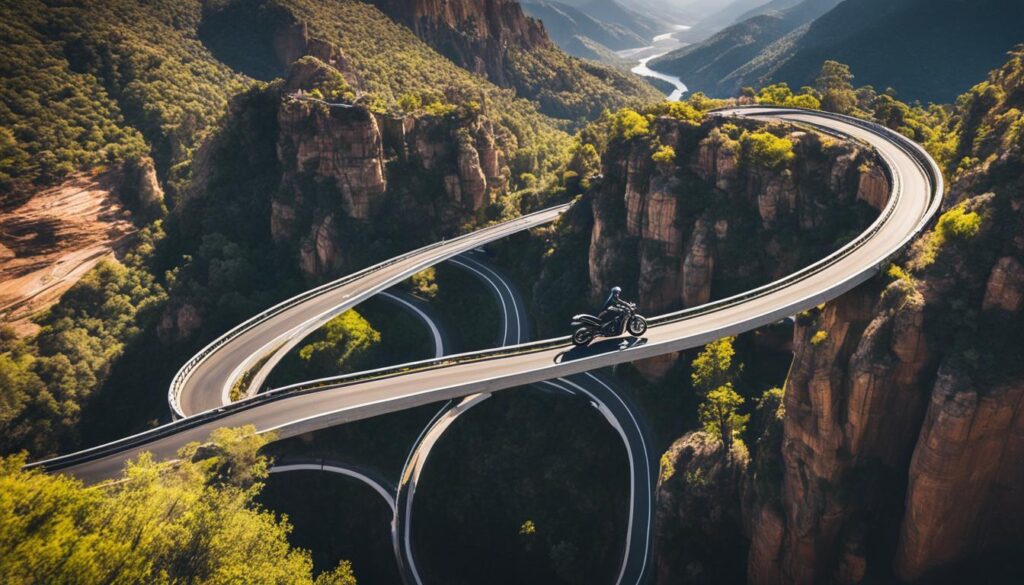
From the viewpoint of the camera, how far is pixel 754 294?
157ft

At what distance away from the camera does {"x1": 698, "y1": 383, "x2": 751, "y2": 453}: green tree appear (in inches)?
1817

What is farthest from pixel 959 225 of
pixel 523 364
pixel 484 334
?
pixel 484 334

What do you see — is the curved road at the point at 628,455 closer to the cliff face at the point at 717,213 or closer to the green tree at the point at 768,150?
the cliff face at the point at 717,213

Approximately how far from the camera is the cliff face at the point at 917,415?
33.6 meters

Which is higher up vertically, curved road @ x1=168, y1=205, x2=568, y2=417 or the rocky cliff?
curved road @ x1=168, y1=205, x2=568, y2=417

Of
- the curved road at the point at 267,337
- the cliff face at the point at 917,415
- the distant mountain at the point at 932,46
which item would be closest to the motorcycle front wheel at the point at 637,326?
the cliff face at the point at 917,415

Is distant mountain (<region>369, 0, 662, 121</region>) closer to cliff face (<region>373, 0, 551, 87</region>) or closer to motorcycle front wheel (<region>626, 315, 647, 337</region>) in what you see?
cliff face (<region>373, 0, 551, 87</region>)

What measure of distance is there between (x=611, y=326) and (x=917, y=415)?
23.7 meters

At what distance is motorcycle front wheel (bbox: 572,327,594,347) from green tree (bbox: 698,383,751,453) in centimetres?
1292

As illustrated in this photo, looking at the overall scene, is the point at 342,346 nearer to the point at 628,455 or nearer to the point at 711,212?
Result: the point at 628,455

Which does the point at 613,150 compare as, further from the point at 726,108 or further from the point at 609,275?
the point at 726,108

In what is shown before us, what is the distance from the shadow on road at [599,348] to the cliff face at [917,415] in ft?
43.7

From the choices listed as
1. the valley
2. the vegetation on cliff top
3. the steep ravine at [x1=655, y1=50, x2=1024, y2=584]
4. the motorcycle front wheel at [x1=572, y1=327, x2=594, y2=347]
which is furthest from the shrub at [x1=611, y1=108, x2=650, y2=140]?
the vegetation on cliff top

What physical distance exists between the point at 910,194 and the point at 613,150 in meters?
35.9
